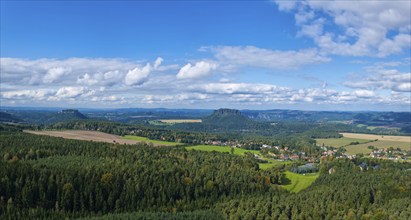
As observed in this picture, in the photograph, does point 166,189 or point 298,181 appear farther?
point 298,181

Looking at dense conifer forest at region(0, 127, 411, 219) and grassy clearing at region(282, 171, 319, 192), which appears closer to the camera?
dense conifer forest at region(0, 127, 411, 219)

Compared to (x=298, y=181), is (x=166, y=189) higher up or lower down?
higher up

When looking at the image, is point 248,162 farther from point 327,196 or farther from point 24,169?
point 24,169

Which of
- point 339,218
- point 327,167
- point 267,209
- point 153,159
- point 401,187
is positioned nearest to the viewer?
point 339,218

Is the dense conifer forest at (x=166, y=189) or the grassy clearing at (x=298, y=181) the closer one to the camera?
the dense conifer forest at (x=166, y=189)

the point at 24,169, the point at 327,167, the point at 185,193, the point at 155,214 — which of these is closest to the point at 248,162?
the point at 327,167

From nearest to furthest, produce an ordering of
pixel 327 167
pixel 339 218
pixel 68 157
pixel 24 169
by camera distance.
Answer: pixel 339 218 → pixel 24 169 → pixel 68 157 → pixel 327 167

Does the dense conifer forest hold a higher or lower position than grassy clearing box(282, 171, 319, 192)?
higher

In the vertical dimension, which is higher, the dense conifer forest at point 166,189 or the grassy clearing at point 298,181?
the dense conifer forest at point 166,189
